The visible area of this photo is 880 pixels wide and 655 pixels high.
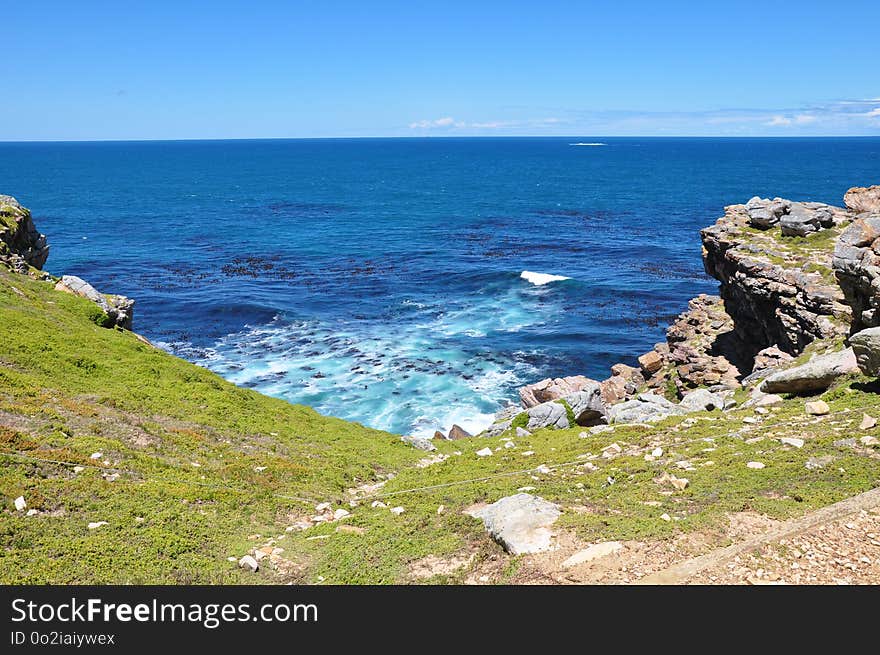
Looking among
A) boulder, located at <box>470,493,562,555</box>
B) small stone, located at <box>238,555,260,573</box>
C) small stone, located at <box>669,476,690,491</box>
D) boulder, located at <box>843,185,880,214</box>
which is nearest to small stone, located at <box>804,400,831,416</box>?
small stone, located at <box>669,476,690,491</box>

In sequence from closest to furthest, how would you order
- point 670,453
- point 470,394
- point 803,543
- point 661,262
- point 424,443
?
point 803,543 < point 670,453 < point 424,443 < point 470,394 < point 661,262

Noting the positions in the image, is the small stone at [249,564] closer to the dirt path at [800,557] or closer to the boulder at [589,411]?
the dirt path at [800,557]

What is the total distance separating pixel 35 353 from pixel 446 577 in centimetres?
2182

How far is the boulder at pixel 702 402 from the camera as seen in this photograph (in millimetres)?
26562

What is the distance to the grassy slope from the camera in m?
14.6

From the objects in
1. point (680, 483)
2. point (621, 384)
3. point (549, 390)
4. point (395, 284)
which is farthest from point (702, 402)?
point (395, 284)

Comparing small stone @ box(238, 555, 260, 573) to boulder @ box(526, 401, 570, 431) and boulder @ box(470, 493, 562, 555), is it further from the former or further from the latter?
boulder @ box(526, 401, 570, 431)

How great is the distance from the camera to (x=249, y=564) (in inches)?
583

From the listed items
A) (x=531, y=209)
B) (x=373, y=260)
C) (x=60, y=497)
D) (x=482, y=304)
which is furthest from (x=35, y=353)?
(x=531, y=209)

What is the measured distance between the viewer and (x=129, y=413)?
24.3 meters

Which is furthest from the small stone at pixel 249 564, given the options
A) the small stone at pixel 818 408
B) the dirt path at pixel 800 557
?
the small stone at pixel 818 408

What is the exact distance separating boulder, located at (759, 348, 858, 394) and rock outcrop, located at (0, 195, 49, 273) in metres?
41.0

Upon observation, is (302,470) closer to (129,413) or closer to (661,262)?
(129,413)

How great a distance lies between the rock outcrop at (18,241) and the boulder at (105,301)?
3.05m
